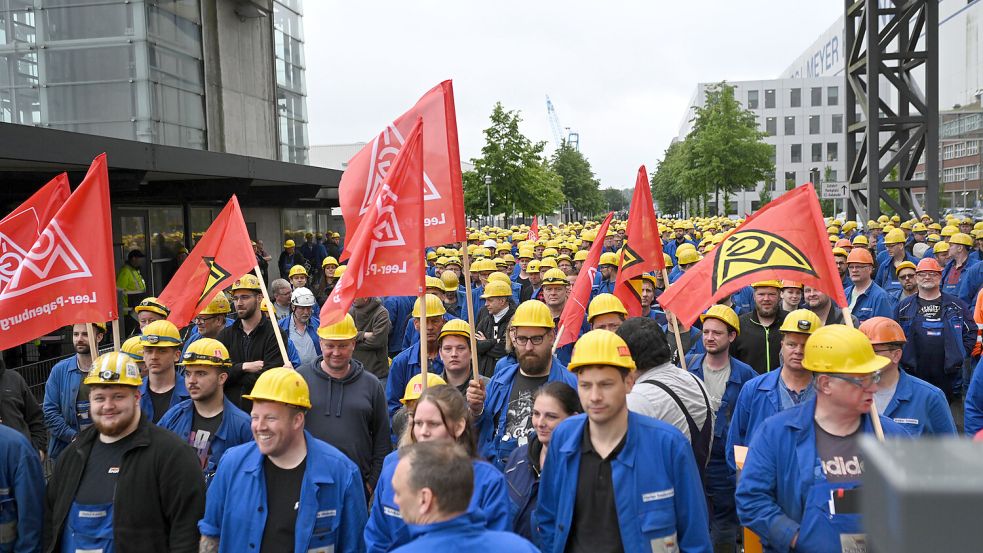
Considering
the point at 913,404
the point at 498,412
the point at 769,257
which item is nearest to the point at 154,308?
→ the point at 498,412

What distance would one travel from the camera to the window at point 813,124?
95438 mm

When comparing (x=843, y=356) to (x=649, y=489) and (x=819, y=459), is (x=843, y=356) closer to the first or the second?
(x=819, y=459)

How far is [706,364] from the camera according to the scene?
682 centimetres

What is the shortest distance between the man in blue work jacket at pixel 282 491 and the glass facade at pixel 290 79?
24480mm

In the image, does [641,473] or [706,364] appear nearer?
[641,473]

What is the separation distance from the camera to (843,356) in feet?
14.1

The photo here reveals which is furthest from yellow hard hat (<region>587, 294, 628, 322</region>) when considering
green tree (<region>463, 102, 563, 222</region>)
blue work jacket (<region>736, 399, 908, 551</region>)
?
green tree (<region>463, 102, 563, 222</region>)

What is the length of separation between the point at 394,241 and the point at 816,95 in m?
97.7

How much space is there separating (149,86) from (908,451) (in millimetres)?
21646

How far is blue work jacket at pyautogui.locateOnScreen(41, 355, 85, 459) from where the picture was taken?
23.4ft

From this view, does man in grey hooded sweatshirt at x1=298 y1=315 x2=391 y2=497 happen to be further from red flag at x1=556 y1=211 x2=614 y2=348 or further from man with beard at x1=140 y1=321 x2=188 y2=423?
red flag at x1=556 y1=211 x2=614 y2=348

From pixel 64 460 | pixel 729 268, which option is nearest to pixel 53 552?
pixel 64 460

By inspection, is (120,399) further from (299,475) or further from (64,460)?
(299,475)

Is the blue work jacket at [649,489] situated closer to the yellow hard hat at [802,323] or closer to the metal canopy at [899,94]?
the yellow hard hat at [802,323]
